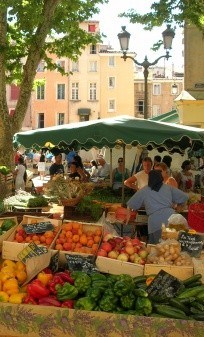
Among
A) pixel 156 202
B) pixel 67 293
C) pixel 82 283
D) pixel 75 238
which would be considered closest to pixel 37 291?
pixel 67 293

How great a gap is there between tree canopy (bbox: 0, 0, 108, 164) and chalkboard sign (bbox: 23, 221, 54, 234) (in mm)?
5058

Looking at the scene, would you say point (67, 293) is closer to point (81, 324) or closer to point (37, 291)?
point (37, 291)

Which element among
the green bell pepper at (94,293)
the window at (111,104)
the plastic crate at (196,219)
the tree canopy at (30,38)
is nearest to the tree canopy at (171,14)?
the tree canopy at (30,38)

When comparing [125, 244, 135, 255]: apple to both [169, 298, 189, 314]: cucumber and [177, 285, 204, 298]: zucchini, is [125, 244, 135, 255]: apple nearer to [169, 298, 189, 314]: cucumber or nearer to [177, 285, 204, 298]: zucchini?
[177, 285, 204, 298]: zucchini

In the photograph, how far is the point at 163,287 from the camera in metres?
4.24

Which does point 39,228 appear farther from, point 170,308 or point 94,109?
point 94,109

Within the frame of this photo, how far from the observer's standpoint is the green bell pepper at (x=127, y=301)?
4.02m

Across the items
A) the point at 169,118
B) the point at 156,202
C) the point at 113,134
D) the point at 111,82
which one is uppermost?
the point at 111,82

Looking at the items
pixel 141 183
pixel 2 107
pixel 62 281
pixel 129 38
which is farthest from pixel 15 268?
pixel 129 38

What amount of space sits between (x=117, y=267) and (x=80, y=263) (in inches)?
15.3

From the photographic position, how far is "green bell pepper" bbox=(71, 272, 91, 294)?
4246 millimetres

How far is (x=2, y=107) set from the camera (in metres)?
11.5

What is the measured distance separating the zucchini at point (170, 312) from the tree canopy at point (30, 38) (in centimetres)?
708

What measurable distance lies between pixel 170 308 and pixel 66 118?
2211 inches
